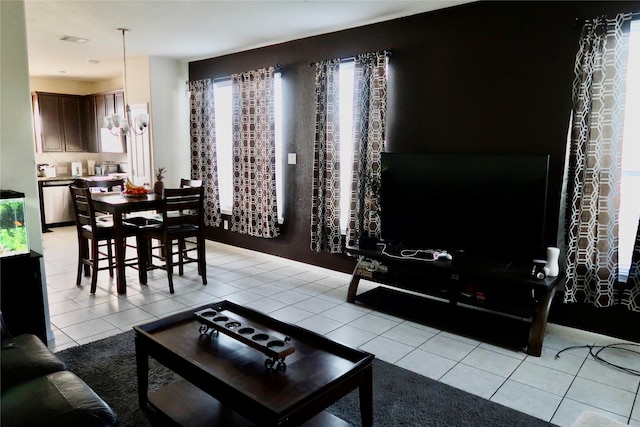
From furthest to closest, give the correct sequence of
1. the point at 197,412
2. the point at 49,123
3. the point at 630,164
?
the point at 49,123, the point at 630,164, the point at 197,412

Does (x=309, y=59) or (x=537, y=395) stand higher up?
(x=309, y=59)

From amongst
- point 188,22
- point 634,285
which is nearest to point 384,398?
point 634,285

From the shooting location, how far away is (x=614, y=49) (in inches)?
118

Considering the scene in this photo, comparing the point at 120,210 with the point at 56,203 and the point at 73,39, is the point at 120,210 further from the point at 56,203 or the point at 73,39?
the point at 56,203

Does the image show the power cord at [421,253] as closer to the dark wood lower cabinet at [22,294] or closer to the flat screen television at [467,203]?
the flat screen television at [467,203]

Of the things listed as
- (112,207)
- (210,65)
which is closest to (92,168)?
(210,65)

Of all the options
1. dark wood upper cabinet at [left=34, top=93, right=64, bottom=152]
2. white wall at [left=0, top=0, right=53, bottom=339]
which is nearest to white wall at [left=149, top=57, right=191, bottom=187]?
dark wood upper cabinet at [left=34, top=93, right=64, bottom=152]

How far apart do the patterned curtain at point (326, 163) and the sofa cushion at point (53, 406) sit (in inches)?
124

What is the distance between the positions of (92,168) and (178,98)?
3158 mm

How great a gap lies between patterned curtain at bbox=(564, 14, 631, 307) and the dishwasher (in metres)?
7.66

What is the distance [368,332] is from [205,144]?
380 cm

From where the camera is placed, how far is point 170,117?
6316 mm

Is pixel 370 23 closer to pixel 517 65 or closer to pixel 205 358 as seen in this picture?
pixel 517 65

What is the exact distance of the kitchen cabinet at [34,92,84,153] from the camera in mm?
7789
